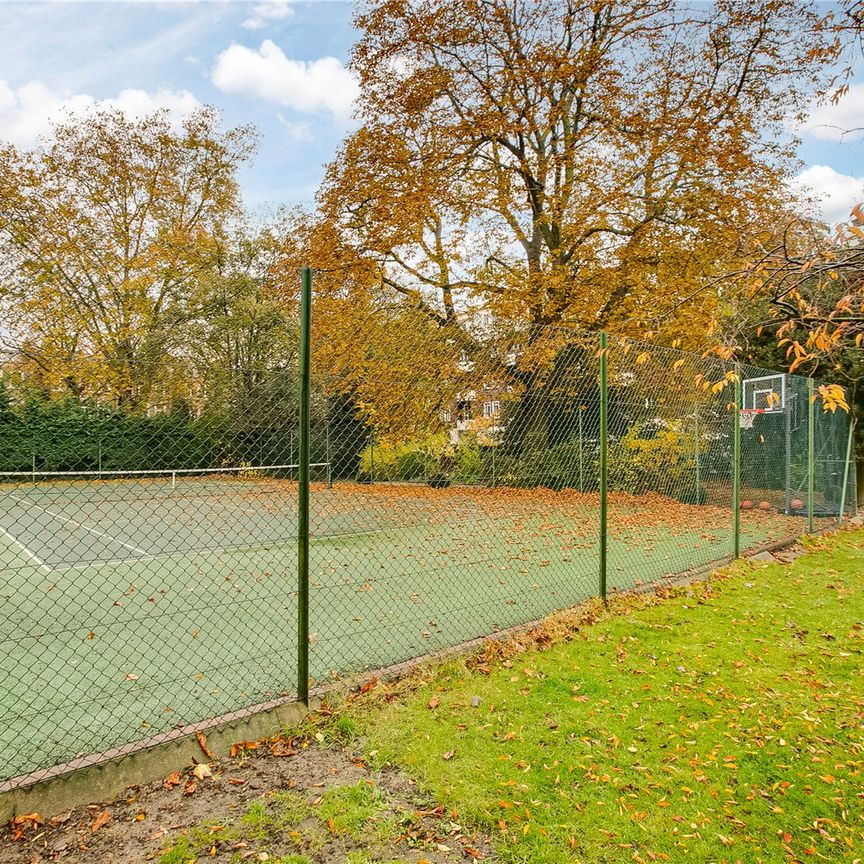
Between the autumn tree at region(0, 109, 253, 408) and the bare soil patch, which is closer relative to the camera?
the bare soil patch

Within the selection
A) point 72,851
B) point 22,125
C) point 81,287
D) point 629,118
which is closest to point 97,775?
point 72,851

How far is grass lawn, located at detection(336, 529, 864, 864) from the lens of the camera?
1971mm

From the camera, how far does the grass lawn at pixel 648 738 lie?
197 centimetres

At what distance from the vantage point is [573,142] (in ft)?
39.9

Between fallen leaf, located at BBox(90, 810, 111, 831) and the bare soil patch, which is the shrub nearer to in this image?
the bare soil patch

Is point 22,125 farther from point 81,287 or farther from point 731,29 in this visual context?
point 731,29

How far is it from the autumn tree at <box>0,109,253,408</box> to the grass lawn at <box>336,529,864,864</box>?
15.2 metres

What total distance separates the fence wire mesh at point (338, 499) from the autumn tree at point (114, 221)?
1217 centimetres

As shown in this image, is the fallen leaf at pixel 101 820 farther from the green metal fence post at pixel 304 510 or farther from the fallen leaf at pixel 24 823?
the green metal fence post at pixel 304 510

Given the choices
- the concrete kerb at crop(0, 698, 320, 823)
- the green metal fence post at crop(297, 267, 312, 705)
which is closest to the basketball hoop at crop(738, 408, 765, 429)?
the green metal fence post at crop(297, 267, 312, 705)

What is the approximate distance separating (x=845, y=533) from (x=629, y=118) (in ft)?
28.7

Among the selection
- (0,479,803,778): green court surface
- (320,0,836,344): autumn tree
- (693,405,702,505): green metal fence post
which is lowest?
(0,479,803,778): green court surface

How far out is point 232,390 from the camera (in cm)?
281

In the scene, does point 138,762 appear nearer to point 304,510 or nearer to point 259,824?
point 259,824
